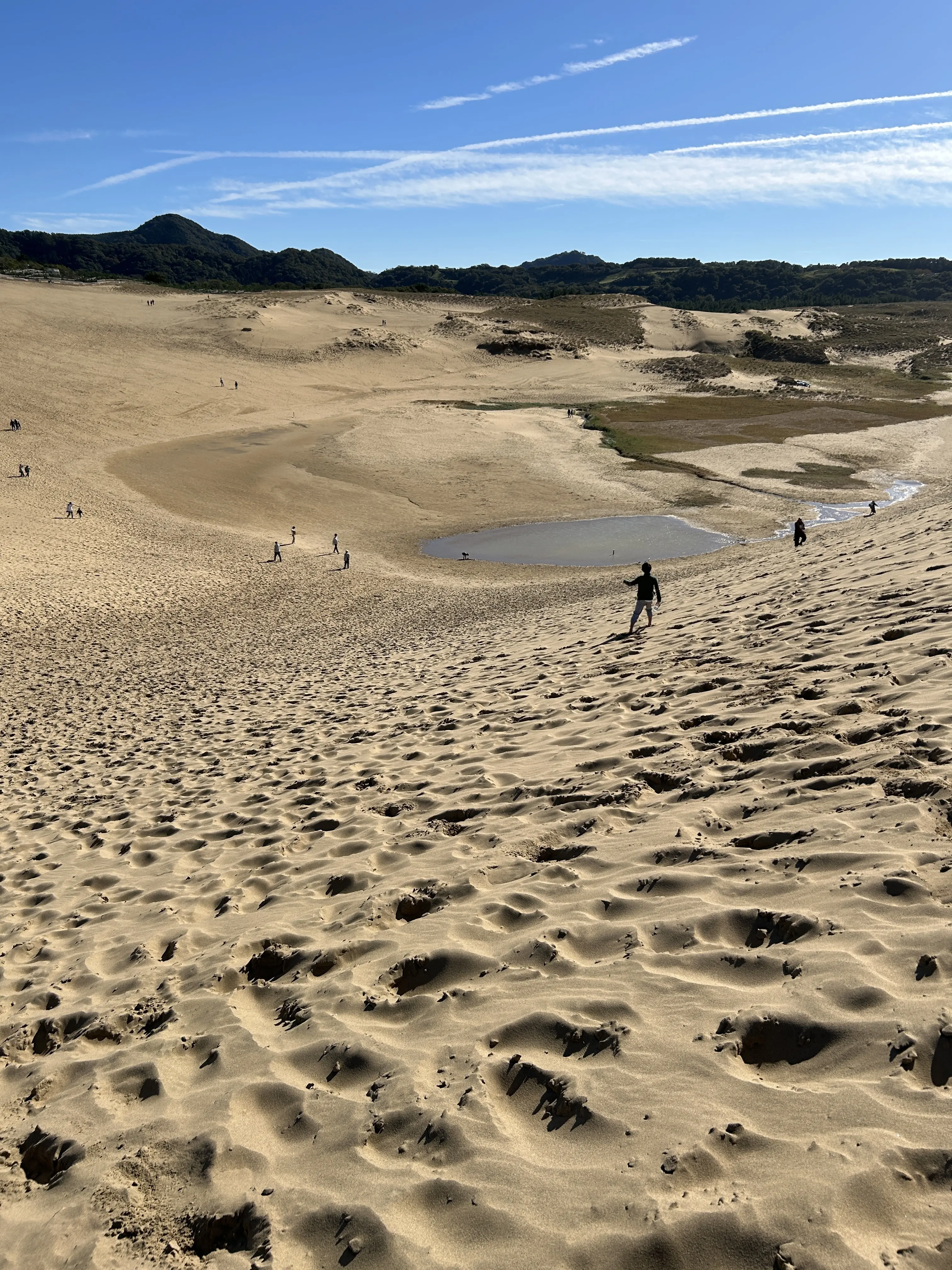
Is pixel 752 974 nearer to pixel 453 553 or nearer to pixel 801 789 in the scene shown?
pixel 801 789

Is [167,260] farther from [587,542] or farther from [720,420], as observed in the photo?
[587,542]

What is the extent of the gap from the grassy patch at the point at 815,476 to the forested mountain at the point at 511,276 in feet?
336

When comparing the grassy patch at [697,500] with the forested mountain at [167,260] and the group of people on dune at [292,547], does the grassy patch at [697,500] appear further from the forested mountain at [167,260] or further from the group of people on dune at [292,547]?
the forested mountain at [167,260]

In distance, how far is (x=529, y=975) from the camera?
185 inches

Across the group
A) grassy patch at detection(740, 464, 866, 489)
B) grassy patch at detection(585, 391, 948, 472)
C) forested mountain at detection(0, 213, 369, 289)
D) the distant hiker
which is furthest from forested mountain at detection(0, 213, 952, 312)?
the distant hiker

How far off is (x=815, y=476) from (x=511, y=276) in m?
162

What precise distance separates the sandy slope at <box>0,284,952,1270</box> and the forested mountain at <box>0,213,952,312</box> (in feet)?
449

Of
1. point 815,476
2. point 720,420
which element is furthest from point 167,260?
point 815,476

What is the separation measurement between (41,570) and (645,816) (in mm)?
23538

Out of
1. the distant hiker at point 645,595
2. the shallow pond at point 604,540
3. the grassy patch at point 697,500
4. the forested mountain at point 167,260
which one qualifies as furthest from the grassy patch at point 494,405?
the forested mountain at point 167,260

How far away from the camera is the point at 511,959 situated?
4918 mm

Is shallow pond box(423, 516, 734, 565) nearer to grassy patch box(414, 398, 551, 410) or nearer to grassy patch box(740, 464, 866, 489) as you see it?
grassy patch box(740, 464, 866, 489)

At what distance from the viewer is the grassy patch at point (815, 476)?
39469mm

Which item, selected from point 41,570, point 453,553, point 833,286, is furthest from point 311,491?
point 833,286
